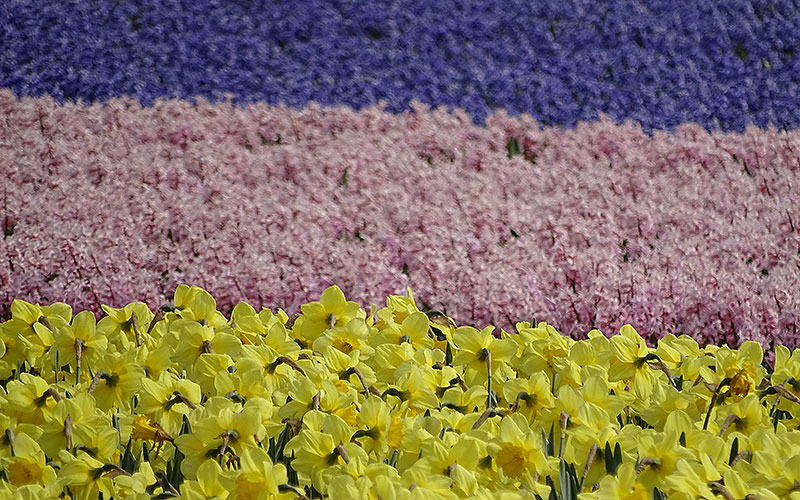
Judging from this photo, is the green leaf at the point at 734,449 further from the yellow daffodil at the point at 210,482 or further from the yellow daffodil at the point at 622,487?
the yellow daffodil at the point at 210,482

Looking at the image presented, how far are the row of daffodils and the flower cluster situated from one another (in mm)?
2711

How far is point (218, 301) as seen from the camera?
3.30m

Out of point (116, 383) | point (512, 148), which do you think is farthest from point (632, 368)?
point (512, 148)

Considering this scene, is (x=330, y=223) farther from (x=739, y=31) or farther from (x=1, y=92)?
(x=739, y=31)

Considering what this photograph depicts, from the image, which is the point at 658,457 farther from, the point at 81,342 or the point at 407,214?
the point at 407,214

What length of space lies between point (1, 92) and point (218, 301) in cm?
212

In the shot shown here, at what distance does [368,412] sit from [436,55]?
150 inches

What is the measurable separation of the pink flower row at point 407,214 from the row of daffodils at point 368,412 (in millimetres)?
827

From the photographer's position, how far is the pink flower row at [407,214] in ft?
10.8

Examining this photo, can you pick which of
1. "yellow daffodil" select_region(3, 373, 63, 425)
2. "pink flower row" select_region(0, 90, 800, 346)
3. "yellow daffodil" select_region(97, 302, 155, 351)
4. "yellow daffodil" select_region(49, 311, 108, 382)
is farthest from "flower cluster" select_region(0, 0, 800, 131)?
"yellow daffodil" select_region(3, 373, 63, 425)

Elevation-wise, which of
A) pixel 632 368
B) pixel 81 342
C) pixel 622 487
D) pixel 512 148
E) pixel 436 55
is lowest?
pixel 512 148

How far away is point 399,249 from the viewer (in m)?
3.53

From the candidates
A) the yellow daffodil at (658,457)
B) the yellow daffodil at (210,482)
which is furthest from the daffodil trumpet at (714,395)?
the yellow daffodil at (210,482)

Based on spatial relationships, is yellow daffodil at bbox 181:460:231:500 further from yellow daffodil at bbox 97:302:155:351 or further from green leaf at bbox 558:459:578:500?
yellow daffodil at bbox 97:302:155:351
